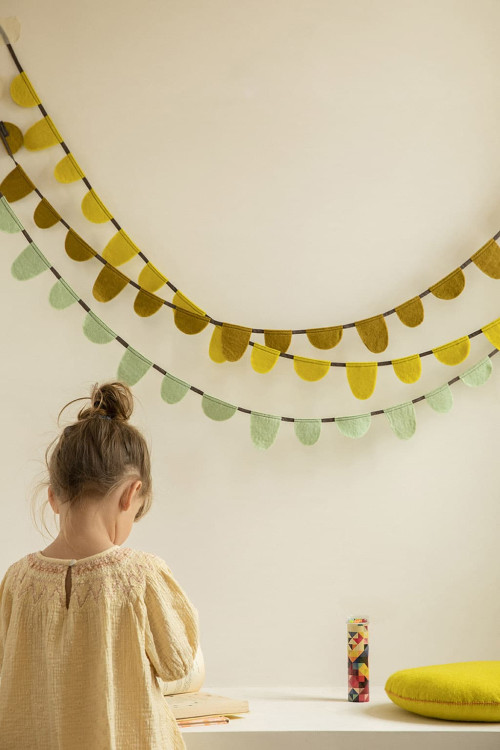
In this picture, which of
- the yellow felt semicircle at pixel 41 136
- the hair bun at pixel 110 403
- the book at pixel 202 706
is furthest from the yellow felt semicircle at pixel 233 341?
the book at pixel 202 706

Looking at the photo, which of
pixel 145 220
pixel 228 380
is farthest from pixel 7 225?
pixel 228 380

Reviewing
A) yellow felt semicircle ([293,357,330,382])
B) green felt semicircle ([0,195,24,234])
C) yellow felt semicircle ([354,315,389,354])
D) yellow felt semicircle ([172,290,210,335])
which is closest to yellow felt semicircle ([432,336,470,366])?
yellow felt semicircle ([354,315,389,354])

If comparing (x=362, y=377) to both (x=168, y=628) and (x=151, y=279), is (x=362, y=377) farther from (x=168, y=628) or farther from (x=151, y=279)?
(x=168, y=628)

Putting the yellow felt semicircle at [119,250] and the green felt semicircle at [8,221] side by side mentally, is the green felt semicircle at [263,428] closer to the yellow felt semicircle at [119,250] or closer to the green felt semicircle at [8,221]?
the yellow felt semicircle at [119,250]

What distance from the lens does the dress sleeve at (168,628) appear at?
110 centimetres

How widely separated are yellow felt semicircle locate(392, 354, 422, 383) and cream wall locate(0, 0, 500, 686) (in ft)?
0.22

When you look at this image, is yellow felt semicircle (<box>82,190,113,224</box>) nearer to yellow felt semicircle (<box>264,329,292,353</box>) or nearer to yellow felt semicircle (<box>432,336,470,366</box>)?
yellow felt semicircle (<box>264,329,292,353</box>)

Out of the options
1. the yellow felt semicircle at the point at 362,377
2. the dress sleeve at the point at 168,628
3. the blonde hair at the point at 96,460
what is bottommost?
the dress sleeve at the point at 168,628

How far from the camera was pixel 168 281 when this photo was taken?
170 cm

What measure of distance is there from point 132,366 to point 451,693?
33.4 inches

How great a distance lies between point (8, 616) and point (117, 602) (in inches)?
7.4

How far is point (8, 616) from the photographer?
1176 millimetres

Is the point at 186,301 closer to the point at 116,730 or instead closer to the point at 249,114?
the point at 249,114

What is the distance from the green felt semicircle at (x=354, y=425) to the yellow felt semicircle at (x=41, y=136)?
0.83 m
